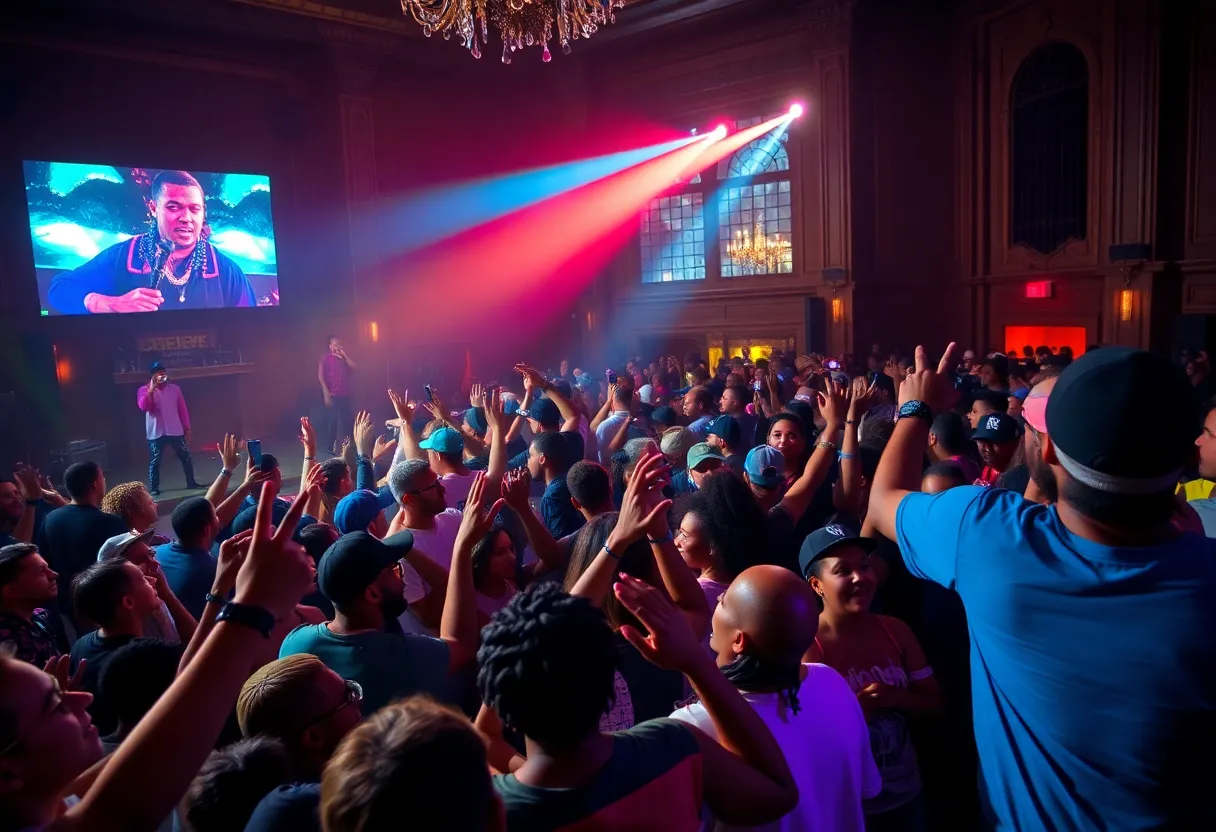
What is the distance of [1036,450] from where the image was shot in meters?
1.65

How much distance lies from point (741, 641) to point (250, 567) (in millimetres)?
1030

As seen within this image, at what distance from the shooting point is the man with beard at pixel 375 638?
2354mm

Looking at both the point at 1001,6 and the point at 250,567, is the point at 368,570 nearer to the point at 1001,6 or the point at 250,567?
the point at 250,567

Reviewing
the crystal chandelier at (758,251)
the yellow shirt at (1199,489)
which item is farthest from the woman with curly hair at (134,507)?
the crystal chandelier at (758,251)

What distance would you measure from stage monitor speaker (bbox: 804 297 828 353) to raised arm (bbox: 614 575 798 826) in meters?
14.3

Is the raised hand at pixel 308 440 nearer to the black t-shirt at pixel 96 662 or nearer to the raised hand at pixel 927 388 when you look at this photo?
the black t-shirt at pixel 96 662

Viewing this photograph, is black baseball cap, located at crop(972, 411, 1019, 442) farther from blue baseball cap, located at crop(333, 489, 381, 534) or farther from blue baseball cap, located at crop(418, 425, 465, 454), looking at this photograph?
blue baseball cap, located at crop(333, 489, 381, 534)

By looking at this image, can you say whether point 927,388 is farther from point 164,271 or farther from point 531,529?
point 164,271

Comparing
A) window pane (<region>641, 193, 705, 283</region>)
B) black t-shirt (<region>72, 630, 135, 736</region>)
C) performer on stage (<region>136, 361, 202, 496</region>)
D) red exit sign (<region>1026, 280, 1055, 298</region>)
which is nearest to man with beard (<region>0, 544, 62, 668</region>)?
black t-shirt (<region>72, 630, 135, 736</region>)

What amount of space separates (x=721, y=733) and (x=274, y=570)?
2.94 feet

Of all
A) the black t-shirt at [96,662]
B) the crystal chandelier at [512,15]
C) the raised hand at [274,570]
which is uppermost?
the crystal chandelier at [512,15]

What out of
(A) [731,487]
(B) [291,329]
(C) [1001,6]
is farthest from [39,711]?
(C) [1001,6]

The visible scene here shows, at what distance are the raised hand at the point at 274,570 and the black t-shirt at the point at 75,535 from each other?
3.38m

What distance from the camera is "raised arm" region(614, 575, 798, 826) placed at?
150 cm
